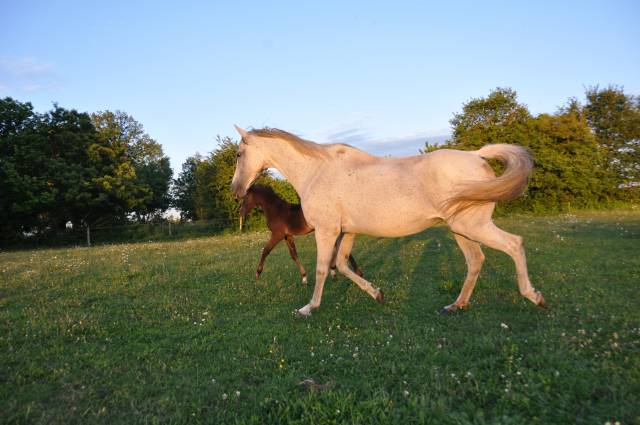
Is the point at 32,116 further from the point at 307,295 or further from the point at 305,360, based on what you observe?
the point at 305,360

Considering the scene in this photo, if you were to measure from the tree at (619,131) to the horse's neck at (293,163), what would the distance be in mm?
28956

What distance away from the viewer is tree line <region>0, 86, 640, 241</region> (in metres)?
25.4

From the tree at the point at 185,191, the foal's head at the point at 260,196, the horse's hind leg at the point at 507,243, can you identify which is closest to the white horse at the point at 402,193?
the horse's hind leg at the point at 507,243

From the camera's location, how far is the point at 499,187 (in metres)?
4.38

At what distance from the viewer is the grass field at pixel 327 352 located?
2.70 m

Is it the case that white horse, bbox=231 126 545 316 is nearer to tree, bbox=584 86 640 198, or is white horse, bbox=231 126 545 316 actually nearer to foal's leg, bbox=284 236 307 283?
foal's leg, bbox=284 236 307 283

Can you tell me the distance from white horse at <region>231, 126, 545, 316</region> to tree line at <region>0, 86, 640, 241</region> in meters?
19.6

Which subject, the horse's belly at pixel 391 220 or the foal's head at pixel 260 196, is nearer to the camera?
the horse's belly at pixel 391 220

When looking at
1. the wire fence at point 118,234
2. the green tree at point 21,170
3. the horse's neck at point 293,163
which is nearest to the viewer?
the horse's neck at point 293,163

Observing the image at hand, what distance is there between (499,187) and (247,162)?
389 centimetres

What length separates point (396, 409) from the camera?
103 inches

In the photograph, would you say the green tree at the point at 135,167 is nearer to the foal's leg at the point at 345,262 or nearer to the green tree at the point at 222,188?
the green tree at the point at 222,188

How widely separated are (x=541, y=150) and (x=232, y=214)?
22.6 meters

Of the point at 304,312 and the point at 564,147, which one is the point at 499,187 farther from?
the point at 564,147
